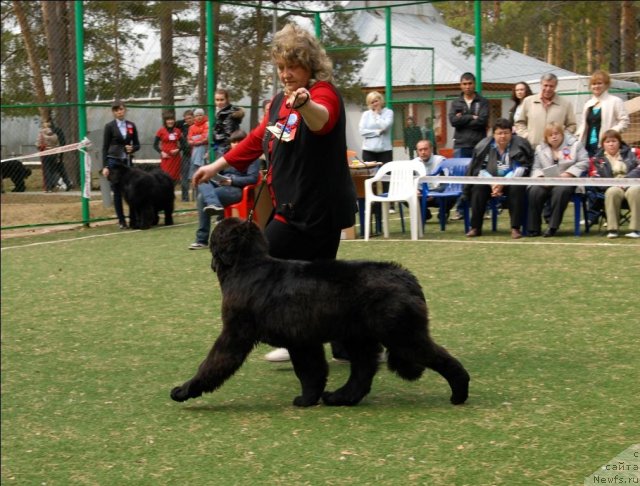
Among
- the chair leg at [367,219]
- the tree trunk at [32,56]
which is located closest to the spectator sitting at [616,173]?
the chair leg at [367,219]

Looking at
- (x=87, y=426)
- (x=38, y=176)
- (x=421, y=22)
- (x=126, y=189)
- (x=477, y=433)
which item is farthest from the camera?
(x=421, y=22)

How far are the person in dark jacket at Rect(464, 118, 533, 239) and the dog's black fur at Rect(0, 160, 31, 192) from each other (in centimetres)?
759

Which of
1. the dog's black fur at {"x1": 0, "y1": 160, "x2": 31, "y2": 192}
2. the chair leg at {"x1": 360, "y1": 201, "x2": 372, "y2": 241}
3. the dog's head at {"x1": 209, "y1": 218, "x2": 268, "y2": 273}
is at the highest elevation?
the dog's black fur at {"x1": 0, "y1": 160, "x2": 31, "y2": 192}

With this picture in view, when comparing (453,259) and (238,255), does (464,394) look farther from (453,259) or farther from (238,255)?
(453,259)

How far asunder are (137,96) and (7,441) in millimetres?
11717

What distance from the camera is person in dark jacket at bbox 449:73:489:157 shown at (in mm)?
13484

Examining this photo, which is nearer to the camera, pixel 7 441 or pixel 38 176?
pixel 7 441

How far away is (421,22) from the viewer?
69.1ft

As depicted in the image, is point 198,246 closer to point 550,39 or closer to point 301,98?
point 301,98

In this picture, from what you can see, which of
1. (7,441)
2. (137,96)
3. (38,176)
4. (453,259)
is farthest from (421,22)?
(7,441)

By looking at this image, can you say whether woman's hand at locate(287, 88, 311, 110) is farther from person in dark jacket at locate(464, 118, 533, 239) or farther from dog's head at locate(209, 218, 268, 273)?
person in dark jacket at locate(464, 118, 533, 239)

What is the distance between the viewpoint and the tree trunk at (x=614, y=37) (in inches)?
603

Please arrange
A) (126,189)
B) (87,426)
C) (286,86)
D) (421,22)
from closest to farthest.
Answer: (87,426), (286,86), (126,189), (421,22)

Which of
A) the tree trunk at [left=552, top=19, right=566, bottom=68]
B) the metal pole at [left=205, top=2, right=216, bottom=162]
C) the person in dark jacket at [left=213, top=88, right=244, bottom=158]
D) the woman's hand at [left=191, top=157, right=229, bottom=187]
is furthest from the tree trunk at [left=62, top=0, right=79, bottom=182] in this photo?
the woman's hand at [left=191, top=157, right=229, bottom=187]
